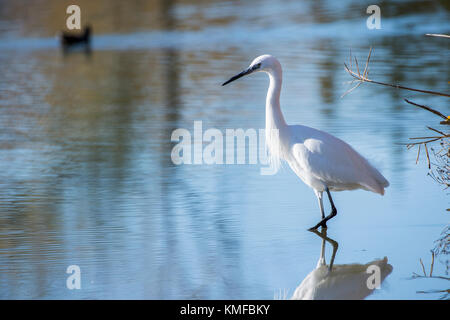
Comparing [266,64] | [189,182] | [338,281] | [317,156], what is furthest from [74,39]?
[338,281]

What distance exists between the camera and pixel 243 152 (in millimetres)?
8508

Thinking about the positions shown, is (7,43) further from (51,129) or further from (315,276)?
(315,276)

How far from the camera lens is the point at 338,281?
4852 mm

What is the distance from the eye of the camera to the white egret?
19.0 feet

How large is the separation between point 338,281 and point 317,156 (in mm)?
1251

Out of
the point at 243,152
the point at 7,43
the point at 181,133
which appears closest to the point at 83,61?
the point at 7,43

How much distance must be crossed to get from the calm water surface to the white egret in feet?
1.14

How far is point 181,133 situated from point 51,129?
178 cm

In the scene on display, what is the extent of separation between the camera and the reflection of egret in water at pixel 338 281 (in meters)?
4.63

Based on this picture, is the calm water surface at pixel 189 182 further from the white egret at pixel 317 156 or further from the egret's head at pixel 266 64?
the egret's head at pixel 266 64

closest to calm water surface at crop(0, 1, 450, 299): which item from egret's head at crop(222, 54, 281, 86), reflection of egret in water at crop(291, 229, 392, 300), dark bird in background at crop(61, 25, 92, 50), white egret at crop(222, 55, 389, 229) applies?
reflection of egret in water at crop(291, 229, 392, 300)

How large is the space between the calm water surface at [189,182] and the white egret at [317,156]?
0.35 metres

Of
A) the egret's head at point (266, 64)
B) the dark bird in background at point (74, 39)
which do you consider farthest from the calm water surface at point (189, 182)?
the dark bird in background at point (74, 39)

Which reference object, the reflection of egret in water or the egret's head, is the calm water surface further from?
the egret's head
